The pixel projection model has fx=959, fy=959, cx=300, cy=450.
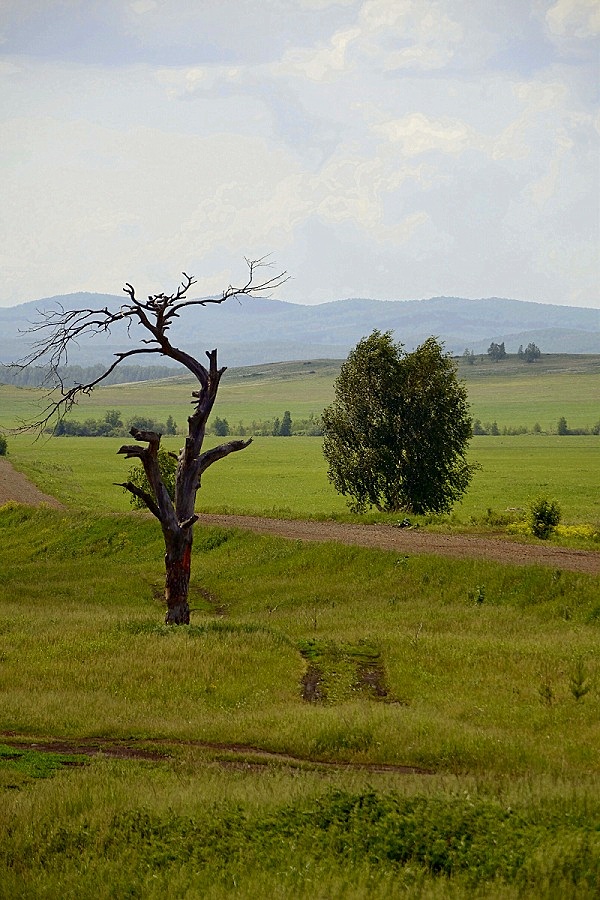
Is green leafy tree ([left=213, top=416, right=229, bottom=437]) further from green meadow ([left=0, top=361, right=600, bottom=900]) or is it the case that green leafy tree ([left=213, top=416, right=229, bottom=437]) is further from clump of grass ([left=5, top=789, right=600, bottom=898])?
clump of grass ([left=5, top=789, right=600, bottom=898])

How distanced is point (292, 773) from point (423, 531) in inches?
1140

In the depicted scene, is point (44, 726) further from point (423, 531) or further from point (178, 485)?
point (423, 531)

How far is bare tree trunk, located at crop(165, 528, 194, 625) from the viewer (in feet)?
91.1

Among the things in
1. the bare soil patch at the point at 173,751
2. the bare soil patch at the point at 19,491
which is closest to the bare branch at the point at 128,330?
the bare soil patch at the point at 173,751

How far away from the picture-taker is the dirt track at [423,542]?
33531 millimetres

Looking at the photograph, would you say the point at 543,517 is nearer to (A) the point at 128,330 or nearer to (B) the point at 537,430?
(A) the point at 128,330

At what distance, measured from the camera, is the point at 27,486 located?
3354 inches

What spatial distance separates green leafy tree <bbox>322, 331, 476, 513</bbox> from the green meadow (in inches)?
570

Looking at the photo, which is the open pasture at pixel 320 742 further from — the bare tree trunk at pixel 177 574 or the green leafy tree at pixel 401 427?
the green leafy tree at pixel 401 427

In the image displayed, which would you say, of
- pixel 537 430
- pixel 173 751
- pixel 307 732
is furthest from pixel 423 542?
pixel 537 430

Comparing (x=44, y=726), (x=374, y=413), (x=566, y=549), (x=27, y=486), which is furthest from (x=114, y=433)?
(x=44, y=726)

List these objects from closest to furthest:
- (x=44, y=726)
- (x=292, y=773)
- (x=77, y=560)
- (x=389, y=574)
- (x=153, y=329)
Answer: (x=292, y=773), (x=44, y=726), (x=153, y=329), (x=389, y=574), (x=77, y=560)

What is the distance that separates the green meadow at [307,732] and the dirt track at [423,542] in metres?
1.38

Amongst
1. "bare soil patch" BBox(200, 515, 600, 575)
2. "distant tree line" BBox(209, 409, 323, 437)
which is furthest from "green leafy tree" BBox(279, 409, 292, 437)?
"bare soil patch" BBox(200, 515, 600, 575)
